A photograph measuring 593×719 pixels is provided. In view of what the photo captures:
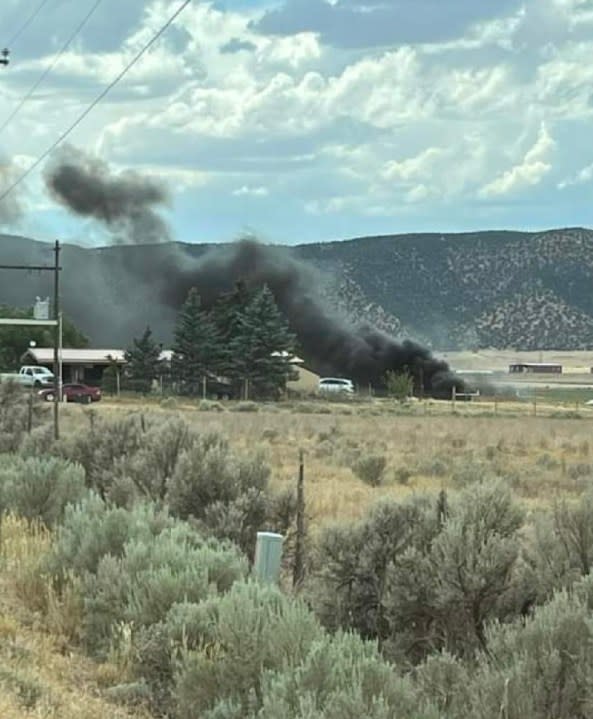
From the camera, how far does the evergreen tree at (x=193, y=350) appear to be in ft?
335

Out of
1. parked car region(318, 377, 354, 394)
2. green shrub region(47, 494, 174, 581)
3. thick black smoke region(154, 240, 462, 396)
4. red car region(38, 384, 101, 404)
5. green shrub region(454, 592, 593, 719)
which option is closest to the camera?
green shrub region(454, 592, 593, 719)

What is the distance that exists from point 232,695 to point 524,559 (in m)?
3.17

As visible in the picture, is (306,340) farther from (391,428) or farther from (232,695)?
(232,695)

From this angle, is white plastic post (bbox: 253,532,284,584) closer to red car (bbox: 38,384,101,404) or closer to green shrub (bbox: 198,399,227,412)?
green shrub (bbox: 198,399,227,412)

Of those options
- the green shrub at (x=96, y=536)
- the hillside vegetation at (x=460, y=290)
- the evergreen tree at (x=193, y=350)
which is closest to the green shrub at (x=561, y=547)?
the green shrub at (x=96, y=536)

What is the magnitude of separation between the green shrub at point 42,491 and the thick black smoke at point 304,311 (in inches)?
4004

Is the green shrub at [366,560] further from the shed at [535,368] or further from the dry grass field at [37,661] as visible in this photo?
the shed at [535,368]

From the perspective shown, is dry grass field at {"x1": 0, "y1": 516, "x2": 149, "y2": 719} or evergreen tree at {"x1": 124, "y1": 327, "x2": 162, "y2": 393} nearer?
dry grass field at {"x1": 0, "y1": 516, "x2": 149, "y2": 719}

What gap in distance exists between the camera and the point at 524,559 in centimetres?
1040

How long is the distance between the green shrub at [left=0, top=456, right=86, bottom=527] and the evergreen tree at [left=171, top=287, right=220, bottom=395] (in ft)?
276

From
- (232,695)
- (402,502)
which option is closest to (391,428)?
(402,502)

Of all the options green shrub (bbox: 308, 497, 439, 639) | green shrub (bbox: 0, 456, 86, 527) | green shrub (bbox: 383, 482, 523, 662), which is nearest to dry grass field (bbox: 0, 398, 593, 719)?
green shrub (bbox: 0, 456, 86, 527)

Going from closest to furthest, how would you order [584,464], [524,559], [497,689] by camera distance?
[497,689] → [524,559] → [584,464]

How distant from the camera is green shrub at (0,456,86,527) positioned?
17.0m
